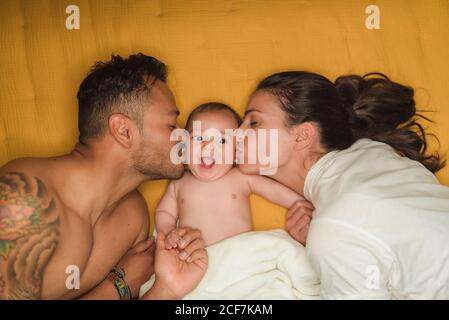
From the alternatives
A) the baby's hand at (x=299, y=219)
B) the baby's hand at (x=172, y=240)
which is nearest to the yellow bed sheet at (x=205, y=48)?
the baby's hand at (x=299, y=219)

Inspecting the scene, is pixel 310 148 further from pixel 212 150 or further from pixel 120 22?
pixel 120 22

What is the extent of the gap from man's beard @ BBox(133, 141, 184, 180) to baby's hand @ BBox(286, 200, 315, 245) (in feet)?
1.47

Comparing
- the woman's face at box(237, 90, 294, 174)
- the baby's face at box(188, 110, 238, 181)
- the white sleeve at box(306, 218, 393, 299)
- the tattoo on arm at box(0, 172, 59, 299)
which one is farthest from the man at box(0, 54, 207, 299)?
the white sleeve at box(306, 218, 393, 299)

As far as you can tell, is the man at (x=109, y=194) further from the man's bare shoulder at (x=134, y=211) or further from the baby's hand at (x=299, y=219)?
the baby's hand at (x=299, y=219)

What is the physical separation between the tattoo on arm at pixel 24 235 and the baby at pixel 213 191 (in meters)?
0.48

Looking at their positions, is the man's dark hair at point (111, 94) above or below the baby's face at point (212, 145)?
above

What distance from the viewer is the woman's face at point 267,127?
1595mm

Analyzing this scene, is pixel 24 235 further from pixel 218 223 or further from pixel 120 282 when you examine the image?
pixel 218 223

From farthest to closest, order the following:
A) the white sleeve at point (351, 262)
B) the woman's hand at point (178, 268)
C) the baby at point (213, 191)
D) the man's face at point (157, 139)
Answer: the baby at point (213, 191) → the man's face at point (157, 139) → the woman's hand at point (178, 268) → the white sleeve at point (351, 262)

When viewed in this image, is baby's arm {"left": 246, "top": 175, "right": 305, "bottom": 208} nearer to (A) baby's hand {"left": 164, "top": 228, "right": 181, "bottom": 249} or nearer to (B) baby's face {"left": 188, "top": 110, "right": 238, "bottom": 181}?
(B) baby's face {"left": 188, "top": 110, "right": 238, "bottom": 181}

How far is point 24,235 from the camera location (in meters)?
1.26

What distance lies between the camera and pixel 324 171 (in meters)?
1.48

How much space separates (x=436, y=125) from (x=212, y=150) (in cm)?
89
